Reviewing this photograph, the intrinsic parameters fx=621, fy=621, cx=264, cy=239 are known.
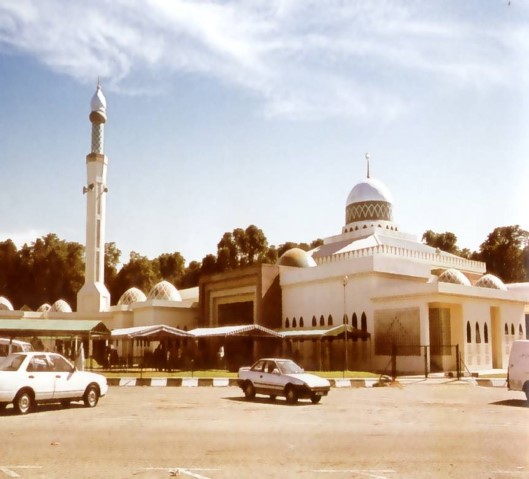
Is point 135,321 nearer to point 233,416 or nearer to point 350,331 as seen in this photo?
point 350,331

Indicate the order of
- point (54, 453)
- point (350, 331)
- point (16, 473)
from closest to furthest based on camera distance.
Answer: point (16, 473), point (54, 453), point (350, 331)

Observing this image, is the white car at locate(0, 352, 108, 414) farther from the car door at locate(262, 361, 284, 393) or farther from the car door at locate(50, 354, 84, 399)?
the car door at locate(262, 361, 284, 393)

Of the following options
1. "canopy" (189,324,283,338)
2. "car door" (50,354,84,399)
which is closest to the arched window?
"canopy" (189,324,283,338)

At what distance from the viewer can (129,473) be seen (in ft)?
→ 27.2

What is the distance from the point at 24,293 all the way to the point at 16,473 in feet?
273

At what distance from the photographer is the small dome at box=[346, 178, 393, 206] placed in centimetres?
5753

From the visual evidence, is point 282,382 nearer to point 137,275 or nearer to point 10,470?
point 10,470

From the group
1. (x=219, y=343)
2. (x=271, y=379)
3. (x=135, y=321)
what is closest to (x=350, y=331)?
(x=219, y=343)

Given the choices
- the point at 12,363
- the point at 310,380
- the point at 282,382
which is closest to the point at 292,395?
the point at 282,382

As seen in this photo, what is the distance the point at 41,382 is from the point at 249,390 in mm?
6766

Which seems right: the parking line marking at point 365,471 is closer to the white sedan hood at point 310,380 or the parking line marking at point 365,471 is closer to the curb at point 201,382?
the white sedan hood at point 310,380

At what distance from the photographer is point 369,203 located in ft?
188

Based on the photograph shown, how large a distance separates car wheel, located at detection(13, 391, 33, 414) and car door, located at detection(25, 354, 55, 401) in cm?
20

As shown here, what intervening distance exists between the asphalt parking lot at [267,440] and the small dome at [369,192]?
3972cm
